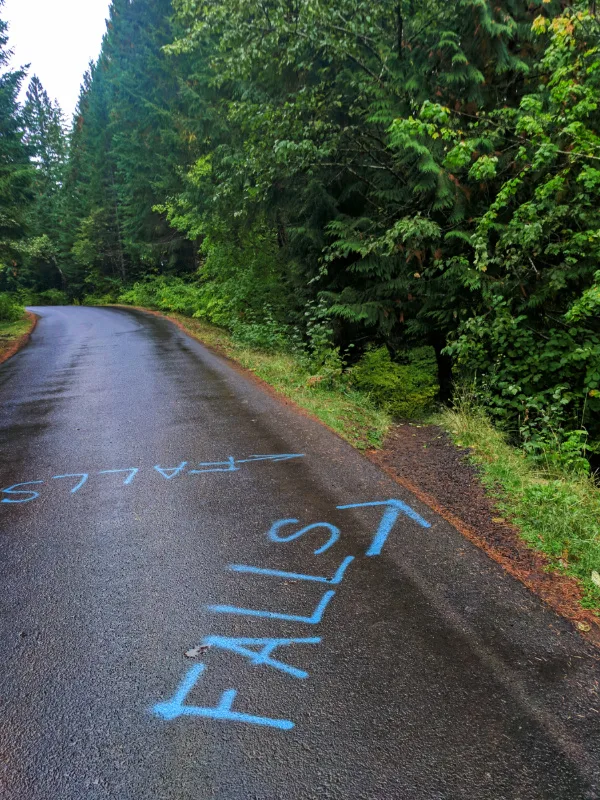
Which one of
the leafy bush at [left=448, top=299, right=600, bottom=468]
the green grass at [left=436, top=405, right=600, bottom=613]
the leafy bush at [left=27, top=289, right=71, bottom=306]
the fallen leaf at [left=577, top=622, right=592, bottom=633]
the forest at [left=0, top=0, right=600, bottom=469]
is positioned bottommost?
the leafy bush at [left=27, top=289, right=71, bottom=306]

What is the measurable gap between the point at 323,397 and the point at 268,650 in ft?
16.9

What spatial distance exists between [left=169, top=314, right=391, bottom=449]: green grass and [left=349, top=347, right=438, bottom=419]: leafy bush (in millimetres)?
185

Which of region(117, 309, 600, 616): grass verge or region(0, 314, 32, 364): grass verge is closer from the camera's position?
region(117, 309, 600, 616): grass verge

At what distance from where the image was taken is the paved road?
5.81ft

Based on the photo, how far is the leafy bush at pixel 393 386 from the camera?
6.62 metres

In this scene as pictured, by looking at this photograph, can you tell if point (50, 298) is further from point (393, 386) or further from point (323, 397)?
point (393, 386)

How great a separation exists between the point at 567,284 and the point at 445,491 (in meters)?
3.60

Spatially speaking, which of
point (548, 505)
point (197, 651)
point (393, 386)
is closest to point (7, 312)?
point (393, 386)

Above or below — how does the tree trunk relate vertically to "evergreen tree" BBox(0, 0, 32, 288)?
below

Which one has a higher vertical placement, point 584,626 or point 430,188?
point 430,188

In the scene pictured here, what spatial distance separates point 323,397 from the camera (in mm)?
7266

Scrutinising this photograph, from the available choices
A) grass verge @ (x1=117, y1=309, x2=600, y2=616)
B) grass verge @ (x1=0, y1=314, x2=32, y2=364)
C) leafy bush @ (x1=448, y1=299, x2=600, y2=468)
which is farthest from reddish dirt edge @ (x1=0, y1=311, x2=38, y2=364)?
leafy bush @ (x1=448, y1=299, x2=600, y2=468)

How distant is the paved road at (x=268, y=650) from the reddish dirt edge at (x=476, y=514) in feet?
0.50

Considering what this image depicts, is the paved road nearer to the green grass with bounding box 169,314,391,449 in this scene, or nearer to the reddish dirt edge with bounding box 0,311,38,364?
the green grass with bounding box 169,314,391,449
